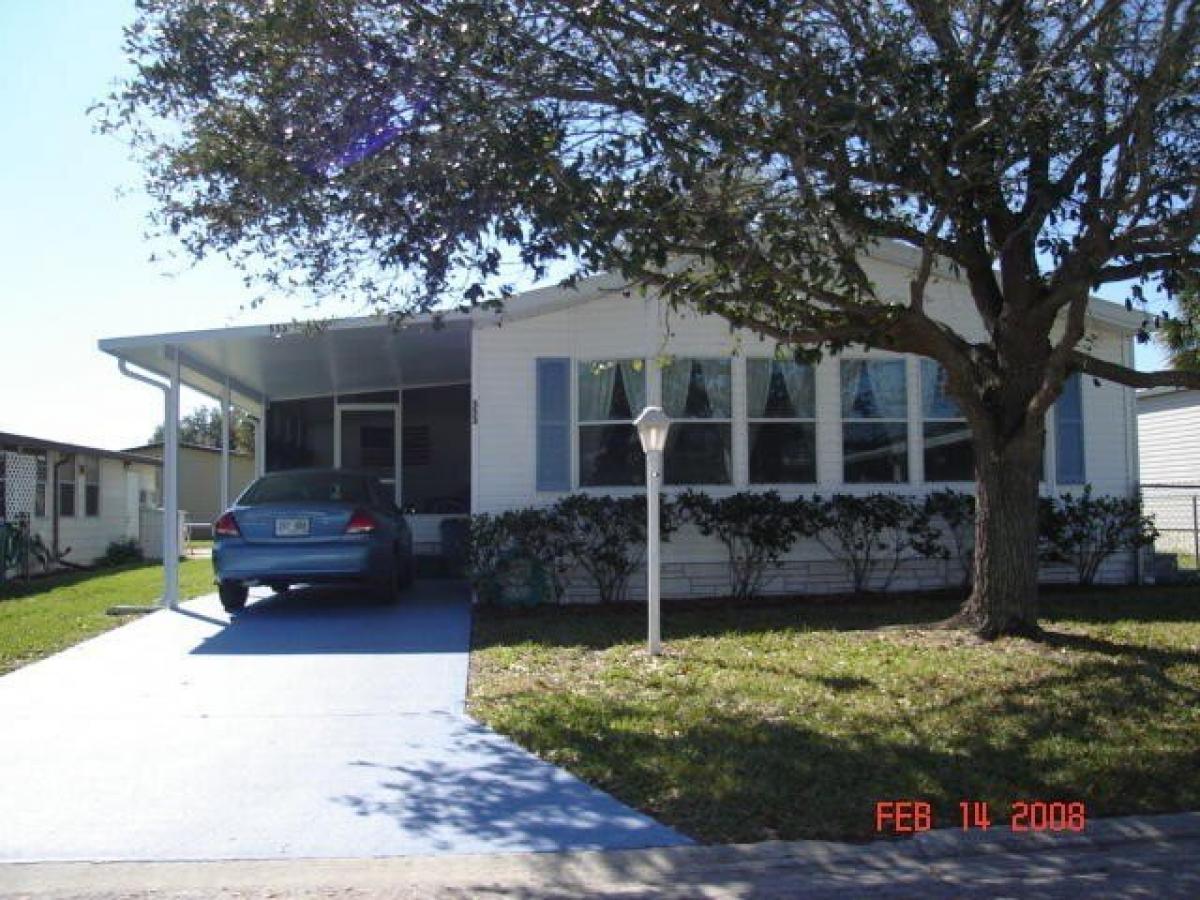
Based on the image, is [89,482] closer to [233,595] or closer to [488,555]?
[233,595]

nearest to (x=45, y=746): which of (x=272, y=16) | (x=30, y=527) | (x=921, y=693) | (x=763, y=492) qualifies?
(x=272, y=16)

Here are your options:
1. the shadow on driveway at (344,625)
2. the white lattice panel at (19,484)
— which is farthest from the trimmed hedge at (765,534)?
the white lattice panel at (19,484)

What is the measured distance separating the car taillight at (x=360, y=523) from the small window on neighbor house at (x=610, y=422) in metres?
2.52

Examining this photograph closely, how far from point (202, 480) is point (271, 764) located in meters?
33.2

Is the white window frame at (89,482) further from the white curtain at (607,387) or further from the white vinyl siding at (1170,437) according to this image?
the white vinyl siding at (1170,437)

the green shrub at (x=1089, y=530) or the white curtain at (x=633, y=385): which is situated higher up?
the white curtain at (x=633, y=385)

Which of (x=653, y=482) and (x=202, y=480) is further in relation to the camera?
(x=202, y=480)

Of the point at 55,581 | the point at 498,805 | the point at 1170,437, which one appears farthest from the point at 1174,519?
the point at 55,581

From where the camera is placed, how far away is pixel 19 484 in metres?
17.7

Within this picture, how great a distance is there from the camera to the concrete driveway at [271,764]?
4.69 metres

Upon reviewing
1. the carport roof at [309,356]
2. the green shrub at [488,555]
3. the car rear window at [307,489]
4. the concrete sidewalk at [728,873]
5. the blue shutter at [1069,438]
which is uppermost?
the carport roof at [309,356]

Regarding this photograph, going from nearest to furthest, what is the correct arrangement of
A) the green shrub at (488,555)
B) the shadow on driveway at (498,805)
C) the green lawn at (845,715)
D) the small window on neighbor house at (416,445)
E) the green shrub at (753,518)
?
the shadow on driveway at (498,805)
the green lawn at (845,715)
the green shrub at (488,555)
the green shrub at (753,518)
the small window on neighbor house at (416,445)

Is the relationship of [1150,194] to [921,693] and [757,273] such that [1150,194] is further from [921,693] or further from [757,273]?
[921,693]

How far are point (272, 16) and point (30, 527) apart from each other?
564 inches
